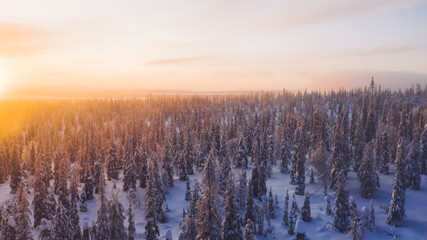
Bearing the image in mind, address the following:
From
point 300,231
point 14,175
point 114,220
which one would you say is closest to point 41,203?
point 114,220

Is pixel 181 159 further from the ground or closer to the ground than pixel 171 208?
further from the ground

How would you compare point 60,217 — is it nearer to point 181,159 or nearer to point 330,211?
point 181,159

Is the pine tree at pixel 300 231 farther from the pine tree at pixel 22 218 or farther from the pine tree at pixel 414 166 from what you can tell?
the pine tree at pixel 22 218

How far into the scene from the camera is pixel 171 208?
59.7m

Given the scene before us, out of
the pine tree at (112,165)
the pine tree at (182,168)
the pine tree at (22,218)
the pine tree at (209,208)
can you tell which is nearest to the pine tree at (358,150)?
the pine tree at (182,168)

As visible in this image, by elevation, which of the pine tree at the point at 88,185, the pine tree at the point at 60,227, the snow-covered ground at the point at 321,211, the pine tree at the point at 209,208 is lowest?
the snow-covered ground at the point at 321,211

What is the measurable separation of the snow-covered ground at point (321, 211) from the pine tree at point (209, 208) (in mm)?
21997

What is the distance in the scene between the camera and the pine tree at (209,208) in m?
24.5

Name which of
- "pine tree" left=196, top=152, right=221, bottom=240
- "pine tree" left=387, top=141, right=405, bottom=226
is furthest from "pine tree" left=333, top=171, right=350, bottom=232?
"pine tree" left=196, top=152, right=221, bottom=240

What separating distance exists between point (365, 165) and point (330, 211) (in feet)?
44.8

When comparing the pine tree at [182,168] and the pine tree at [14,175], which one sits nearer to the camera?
the pine tree at [14,175]

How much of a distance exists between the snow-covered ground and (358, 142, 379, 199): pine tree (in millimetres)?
1823

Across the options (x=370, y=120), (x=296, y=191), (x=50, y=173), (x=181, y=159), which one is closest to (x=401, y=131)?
(x=370, y=120)

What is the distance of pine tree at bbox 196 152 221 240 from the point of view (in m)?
24.5
